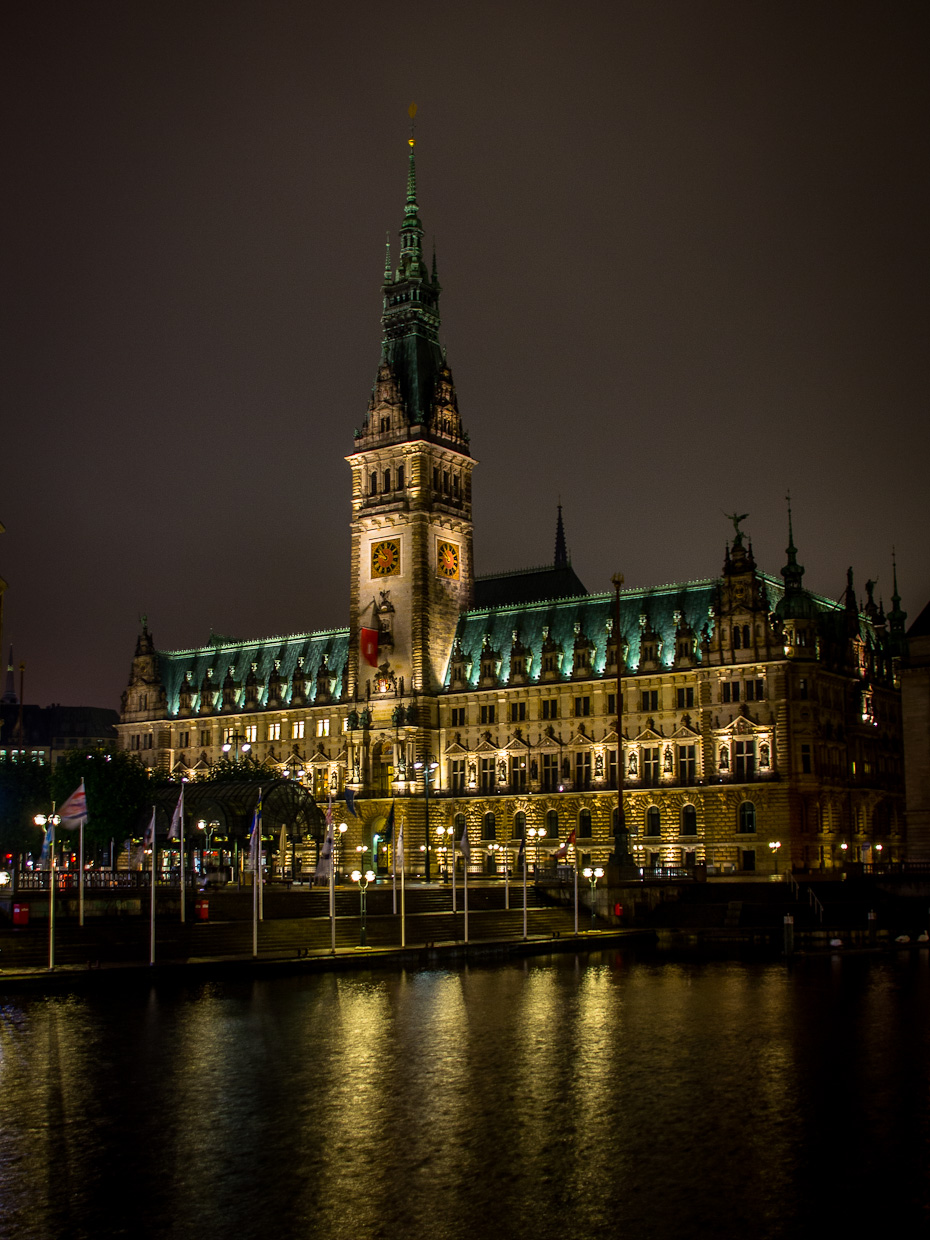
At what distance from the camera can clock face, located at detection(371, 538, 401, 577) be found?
13725 centimetres

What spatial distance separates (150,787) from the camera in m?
119

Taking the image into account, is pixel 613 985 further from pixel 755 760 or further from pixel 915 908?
pixel 755 760

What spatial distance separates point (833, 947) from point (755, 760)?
126ft

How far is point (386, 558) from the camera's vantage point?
453 feet

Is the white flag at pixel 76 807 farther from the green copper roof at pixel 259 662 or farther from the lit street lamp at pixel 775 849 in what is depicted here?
the green copper roof at pixel 259 662

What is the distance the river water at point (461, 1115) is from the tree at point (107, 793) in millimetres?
63654

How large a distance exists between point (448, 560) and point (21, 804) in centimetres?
4764

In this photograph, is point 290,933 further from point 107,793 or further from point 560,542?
point 560,542

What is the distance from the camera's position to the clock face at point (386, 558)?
137 m

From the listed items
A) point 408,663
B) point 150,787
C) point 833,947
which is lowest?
point 833,947

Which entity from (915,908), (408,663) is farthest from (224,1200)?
(408,663)

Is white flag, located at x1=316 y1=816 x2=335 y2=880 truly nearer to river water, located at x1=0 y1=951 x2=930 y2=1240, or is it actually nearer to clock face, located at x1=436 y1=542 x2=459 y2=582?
river water, located at x1=0 y1=951 x2=930 y2=1240

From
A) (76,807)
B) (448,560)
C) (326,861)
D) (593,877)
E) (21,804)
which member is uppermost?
(448,560)

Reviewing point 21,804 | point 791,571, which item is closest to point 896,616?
point 791,571
